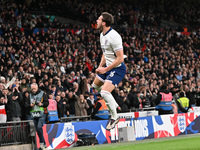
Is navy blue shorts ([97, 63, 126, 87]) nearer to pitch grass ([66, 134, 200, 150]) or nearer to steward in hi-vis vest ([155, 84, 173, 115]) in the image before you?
pitch grass ([66, 134, 200, 150])

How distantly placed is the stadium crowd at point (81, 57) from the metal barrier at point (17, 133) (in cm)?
120

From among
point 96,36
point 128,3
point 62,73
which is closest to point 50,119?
point 62,73

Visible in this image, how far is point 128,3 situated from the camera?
129 feet

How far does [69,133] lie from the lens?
14.5 meters

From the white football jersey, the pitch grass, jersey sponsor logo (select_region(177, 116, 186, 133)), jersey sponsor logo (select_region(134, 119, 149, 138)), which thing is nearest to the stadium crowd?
jersey sponsor logo (select_region(177, 116, 186, 133))

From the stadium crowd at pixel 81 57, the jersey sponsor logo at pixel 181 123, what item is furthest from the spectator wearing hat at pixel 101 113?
the jersey sponsor logo at pixel 181 123

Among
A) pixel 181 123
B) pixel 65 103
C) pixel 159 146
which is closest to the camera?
pixel 159 146

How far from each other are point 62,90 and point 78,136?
10.7 feet

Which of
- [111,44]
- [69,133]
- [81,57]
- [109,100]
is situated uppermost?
[81,57]

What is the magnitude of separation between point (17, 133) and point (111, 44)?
6298mm

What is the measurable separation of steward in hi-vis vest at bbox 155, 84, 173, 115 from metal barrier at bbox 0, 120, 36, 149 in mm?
5664

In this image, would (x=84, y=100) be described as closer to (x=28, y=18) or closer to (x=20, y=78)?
(x=20, y=78)

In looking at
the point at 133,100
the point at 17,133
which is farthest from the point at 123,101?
the point at 17,133

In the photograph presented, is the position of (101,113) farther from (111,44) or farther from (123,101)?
(111,44)
